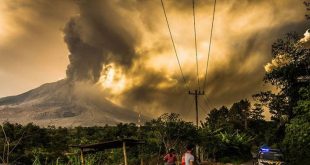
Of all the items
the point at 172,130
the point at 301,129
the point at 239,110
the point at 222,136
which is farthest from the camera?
the point at 239,110

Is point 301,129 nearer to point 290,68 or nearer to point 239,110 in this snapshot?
point 290,68

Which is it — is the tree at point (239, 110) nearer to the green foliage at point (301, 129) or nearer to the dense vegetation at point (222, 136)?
the dense vegetation at point (222, 136)

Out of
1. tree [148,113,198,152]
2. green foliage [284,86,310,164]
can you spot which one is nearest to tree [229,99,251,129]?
tree [148,113,198,152]

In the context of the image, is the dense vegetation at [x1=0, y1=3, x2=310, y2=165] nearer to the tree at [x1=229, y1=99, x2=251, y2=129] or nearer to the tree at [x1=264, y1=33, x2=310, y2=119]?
the tree at [x1=264, y1=33, x2=310, y2=119]

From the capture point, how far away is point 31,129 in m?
61.6

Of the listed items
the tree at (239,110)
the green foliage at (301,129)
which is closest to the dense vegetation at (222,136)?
the green foliage at (301,129)

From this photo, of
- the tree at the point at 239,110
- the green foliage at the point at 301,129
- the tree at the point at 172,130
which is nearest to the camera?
the green foliage at the point at 301,129

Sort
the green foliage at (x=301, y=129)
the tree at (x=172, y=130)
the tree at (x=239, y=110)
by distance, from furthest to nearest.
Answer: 1. the tree at (x=239, y=110)
2. the tree at (x=172, y=130)
3. the green foliage at (x=301, y=129)

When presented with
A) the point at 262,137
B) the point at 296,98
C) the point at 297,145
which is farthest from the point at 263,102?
the point at 262,137

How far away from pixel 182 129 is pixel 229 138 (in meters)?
10.1

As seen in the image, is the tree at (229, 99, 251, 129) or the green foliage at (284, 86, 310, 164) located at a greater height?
the tree at (229, 99, 251, 129)

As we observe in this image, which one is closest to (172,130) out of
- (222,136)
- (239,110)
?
(222,136)

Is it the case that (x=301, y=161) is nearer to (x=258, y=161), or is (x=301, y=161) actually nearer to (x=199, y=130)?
(x=258, y=161)

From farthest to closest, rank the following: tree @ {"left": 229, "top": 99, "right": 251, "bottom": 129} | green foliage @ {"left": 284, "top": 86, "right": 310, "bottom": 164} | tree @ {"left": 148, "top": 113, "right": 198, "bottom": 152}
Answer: tree @ {"left": 229, "top": 99, "right": 251, "bottom": 129}
tree @ {"left": 148, "top": 113, "right": 198, "bottom": 152}
green foliage @ {"left": 284, "top": 86, "right": 310, "bottom": 164}
